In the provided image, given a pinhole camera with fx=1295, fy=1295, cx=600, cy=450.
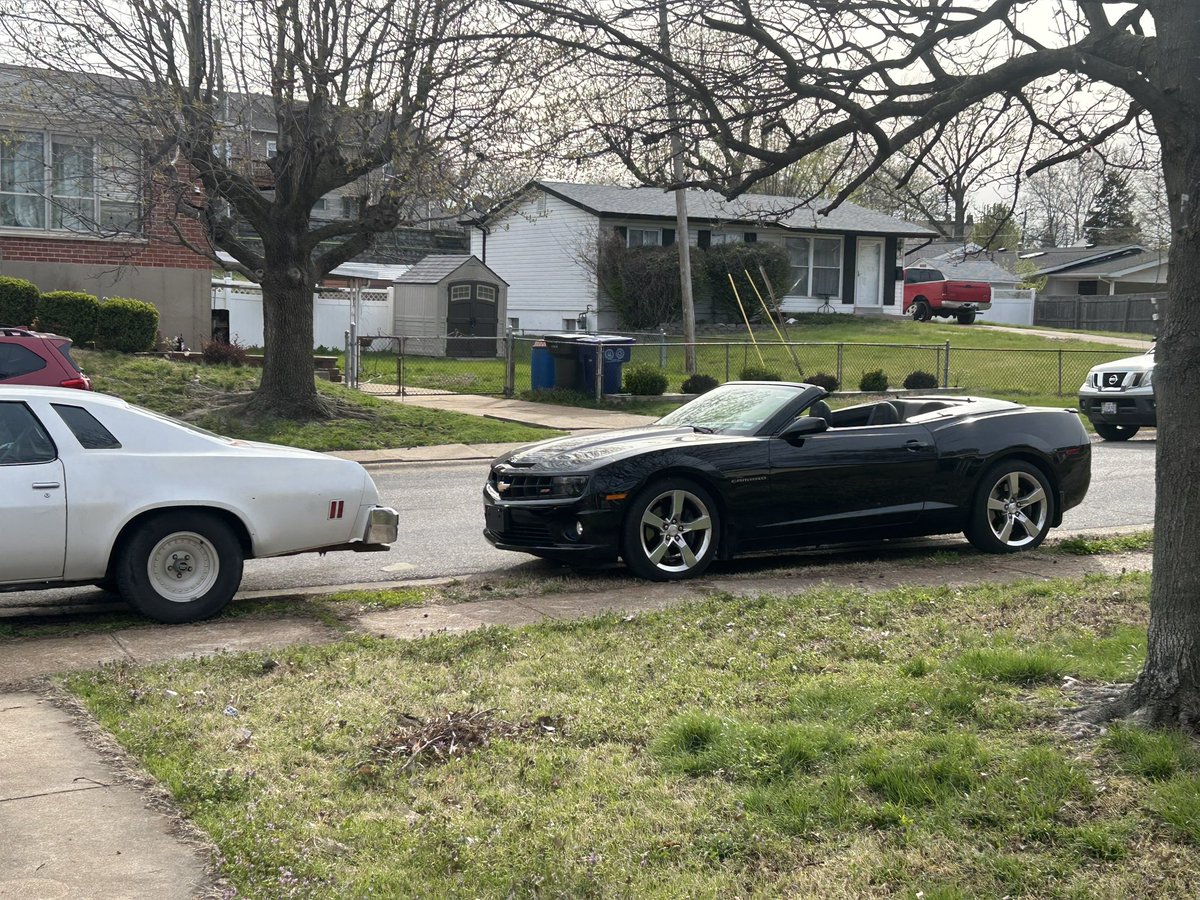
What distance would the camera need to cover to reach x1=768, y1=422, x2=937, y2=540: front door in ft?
31.3

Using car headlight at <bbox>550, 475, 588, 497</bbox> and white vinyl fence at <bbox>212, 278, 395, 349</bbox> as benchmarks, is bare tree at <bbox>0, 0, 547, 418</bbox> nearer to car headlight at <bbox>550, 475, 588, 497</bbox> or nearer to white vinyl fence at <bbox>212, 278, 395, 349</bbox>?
car headlight at <bbox>550, 475, 588, 497</bbox>

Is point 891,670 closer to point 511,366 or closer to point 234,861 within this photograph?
point 234,861

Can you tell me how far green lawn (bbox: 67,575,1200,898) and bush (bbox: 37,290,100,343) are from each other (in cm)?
1709

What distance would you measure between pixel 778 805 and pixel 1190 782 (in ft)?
4.54

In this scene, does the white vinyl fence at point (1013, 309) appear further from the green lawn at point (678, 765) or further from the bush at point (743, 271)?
the green lawn at point (678, 765)

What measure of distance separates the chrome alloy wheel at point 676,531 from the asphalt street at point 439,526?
110 cm

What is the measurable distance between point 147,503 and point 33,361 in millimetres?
6760

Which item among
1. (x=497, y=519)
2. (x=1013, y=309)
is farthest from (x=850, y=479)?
(x=1013, y=309)

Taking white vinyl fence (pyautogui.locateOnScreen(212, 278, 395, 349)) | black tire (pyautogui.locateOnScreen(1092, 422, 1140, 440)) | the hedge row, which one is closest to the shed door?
white vinyl fence (pyautogui.locateOnScreen(212, 278, 395, 349))

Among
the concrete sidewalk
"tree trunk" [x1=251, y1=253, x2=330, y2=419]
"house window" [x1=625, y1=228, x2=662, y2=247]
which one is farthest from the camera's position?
"house window" [x1=625, y1=228, x2=662, y2=247]

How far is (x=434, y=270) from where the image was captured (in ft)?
131

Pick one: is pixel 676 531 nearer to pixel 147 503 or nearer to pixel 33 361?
pixel 147 503

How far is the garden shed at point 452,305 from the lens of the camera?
1537 inches

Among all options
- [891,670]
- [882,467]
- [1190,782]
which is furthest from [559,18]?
[882,467]
